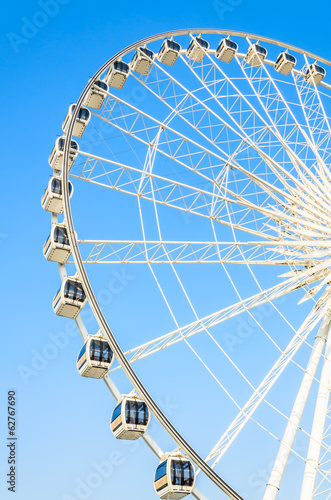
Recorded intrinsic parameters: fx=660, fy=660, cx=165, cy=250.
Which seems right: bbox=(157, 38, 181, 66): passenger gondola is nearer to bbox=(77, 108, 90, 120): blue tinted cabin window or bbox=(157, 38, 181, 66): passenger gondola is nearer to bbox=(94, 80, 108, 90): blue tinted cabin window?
bbox=(94, 80, 108, 90): blue tinted cabin window

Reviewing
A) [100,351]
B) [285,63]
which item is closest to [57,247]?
[100,351]

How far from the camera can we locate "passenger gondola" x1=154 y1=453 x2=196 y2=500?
1666cm

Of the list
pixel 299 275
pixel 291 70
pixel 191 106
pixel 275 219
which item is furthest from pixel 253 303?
pixel 291 70

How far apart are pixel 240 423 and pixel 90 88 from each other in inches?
497

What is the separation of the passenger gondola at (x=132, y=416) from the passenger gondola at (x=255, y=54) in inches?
700

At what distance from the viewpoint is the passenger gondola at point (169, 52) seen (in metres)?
27.6

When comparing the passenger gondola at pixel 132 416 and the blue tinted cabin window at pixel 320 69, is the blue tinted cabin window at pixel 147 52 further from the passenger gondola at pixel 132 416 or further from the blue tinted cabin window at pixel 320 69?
the passenger gondola at pixel 132 416

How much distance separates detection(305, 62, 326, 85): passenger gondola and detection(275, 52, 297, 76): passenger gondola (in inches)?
31.6

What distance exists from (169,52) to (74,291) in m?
12.7

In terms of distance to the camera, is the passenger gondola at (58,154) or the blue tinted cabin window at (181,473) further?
the passenger gondola at (58,154)

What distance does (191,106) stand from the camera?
24719 mm

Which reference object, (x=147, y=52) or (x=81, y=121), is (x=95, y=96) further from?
(x=147, y=52)

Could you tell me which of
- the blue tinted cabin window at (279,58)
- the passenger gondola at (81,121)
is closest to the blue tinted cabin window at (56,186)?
the passenger gondola at (81,121)

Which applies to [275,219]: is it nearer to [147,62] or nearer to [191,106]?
[191,106]
